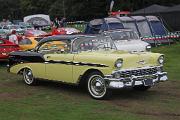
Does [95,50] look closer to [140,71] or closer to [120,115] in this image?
[140,71]

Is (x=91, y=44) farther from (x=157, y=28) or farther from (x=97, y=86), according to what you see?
(x=157, y=28)

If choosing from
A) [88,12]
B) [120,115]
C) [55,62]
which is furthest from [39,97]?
[88,12]

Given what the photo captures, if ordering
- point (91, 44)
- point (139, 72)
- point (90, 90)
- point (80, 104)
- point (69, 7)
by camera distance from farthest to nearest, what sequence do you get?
1. point (69, 7)
2. point (91, 44)
3. point (90, 90)
4. point (139, 72)
5. point (80, 104)

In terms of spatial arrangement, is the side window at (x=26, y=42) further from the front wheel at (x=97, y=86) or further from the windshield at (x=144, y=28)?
the front wheel at (x=97, y=86)

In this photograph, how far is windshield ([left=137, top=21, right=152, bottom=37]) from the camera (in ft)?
93.7

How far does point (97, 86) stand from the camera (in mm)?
10562

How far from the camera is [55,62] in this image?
38.3ft

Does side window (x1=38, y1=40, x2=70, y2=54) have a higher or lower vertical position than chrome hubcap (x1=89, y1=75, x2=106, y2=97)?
higher

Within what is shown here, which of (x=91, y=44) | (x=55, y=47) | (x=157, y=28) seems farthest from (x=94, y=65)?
(x=157, y=28)

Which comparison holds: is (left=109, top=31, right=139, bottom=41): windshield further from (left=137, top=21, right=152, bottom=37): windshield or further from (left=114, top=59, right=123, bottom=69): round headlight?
(left=114, top=59, right=123, bottom=69): round headlight

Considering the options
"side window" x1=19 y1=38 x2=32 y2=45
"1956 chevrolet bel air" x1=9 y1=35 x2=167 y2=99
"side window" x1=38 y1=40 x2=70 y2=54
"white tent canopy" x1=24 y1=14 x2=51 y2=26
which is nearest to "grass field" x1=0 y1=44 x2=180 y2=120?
"1956 chevrolet bel air" x1=9 y1=35 x2=167 y2=99

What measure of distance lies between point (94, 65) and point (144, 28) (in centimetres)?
1885

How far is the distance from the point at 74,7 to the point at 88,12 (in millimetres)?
3283

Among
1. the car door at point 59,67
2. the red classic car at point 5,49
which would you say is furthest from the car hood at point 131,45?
the car door at point 59,67
